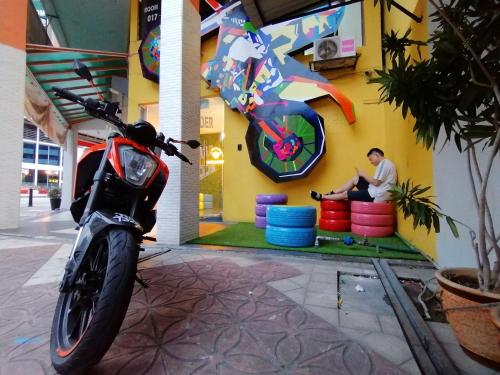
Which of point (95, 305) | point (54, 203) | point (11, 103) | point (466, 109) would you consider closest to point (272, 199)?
point (466, 109)

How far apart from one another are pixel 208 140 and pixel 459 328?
934cm

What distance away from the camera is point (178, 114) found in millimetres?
3357

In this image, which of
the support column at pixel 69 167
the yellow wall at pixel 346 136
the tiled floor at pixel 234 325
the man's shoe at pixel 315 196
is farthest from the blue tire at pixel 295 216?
the support column at pixel 69 167

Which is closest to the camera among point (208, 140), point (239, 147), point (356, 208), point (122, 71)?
point (356, 208)

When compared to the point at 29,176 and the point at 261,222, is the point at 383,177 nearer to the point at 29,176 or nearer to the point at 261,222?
the point at 261,222

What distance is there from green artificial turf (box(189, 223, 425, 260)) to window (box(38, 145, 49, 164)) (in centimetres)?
3016

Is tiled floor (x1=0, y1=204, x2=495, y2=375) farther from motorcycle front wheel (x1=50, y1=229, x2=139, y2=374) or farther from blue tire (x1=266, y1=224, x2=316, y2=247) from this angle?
blue tire (x1=266, y1=224, x2=316, y2=247)

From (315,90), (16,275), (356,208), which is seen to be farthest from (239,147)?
(16,275)

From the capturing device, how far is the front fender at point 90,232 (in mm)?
1125

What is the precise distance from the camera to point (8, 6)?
14.6 ft

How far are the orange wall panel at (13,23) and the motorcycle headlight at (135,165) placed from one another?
5261mm

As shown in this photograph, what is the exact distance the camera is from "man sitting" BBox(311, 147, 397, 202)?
379 centimetres

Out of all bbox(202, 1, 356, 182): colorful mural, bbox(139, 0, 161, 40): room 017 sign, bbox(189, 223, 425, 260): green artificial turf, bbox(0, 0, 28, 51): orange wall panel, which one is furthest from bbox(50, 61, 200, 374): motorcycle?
bbox(139, 0, 161, 40): room 017 sign

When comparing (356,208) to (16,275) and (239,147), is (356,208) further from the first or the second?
(16,275)
